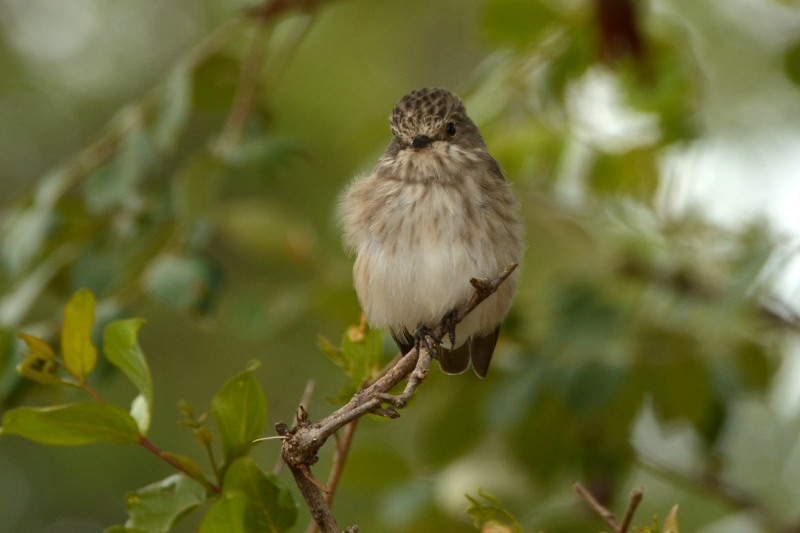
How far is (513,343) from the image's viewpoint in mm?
4156

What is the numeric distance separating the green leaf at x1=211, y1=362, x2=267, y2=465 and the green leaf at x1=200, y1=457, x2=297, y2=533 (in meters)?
0.04

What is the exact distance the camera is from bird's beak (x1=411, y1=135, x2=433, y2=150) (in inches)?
150

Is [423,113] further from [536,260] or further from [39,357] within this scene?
[39,357]

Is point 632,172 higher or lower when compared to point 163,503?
higher

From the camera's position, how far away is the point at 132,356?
7.57 feet

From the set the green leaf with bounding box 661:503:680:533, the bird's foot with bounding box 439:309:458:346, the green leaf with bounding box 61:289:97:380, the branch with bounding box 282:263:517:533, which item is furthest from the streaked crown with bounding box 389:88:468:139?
the green leaf with bounding box 661:503:680:533

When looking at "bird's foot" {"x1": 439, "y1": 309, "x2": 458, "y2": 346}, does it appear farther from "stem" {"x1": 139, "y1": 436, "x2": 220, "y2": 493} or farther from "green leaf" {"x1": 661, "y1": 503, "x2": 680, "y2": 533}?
"green leaf" {"x1": 661, "y1": 503, "x2": 680, "y2": 533}

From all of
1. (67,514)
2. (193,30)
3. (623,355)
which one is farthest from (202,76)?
(193,30)

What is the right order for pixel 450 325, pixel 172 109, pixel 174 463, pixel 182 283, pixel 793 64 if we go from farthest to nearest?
pixel 793 64
pixel 172 109
pixel 450 325
pixel 182 283
pixel 174 463

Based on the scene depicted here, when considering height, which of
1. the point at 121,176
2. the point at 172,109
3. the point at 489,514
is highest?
the point at 172,109

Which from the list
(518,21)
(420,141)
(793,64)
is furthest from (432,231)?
(793,64)

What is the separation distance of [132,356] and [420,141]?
1.74m

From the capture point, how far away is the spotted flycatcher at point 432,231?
11.8 feet

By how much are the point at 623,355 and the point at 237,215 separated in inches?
63.0
